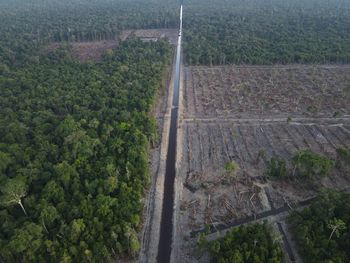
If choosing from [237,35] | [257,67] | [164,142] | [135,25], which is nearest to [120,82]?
[164,142]

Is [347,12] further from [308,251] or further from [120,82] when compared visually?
[308,251]

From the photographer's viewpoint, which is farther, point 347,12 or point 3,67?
point 347,12

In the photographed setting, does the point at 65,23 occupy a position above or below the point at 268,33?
above

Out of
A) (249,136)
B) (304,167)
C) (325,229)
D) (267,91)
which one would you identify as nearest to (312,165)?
(304,167)

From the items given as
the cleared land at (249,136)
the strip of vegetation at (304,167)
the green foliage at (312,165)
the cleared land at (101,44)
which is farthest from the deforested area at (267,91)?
the cleared land at (101,44)

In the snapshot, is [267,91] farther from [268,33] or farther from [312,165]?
[268,33]

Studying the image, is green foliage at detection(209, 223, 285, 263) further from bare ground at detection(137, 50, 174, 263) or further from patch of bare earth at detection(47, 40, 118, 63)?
patch of bare earth at detection(47, 40, 118, 63)
